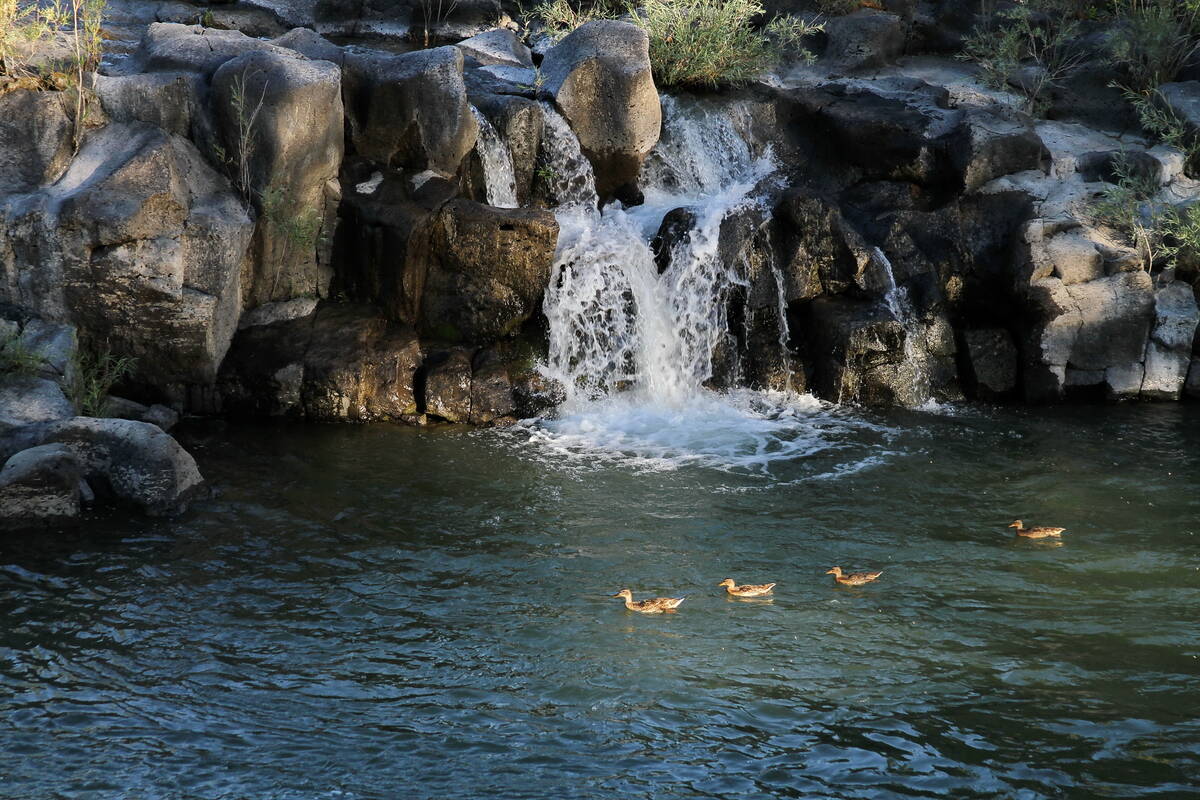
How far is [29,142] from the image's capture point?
447 inches

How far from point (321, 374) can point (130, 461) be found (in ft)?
9.41

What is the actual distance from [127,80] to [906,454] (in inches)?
325

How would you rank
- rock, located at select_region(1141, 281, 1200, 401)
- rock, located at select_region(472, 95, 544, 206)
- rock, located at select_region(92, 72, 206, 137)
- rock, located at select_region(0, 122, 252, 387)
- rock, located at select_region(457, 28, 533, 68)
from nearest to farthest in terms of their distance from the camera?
rock, located at select_region(0, 122, 252, 387) → rock, located at select_region(92, 72, 206, 137) → rock, located at select_region(1141, 281, 1200, 401) → rock, located at select_region(472, 95, 544, 206) → rock, located at select_region(457, 28, 533, 68)

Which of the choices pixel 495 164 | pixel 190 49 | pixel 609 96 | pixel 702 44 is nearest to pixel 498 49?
pixel 609 96

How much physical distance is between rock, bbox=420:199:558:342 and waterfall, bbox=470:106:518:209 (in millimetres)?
1156

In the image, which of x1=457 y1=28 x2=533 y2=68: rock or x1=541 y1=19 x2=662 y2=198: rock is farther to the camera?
x1=457 y1=28 x2=533 y2=68: rock

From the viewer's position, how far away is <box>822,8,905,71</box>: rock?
18.0m

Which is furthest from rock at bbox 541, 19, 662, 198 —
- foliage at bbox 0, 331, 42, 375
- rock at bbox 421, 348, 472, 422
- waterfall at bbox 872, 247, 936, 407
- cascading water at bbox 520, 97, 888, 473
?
foliage at bbox 0, 331, 42, 375

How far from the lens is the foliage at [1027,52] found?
16594 mm

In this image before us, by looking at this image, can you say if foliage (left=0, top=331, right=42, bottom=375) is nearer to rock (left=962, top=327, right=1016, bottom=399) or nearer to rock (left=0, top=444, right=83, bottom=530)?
rock (left=0, top=444, right=83, bottom=530)

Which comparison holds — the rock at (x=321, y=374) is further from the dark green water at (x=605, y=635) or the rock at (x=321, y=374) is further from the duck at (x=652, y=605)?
the duck at (x=652, y=605)

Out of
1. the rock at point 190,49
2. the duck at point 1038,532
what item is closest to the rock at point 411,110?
the rock at point 190,49

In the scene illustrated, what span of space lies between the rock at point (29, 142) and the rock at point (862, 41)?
1109 centimetres

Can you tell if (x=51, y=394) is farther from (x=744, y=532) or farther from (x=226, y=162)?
(x=744, y=532)
